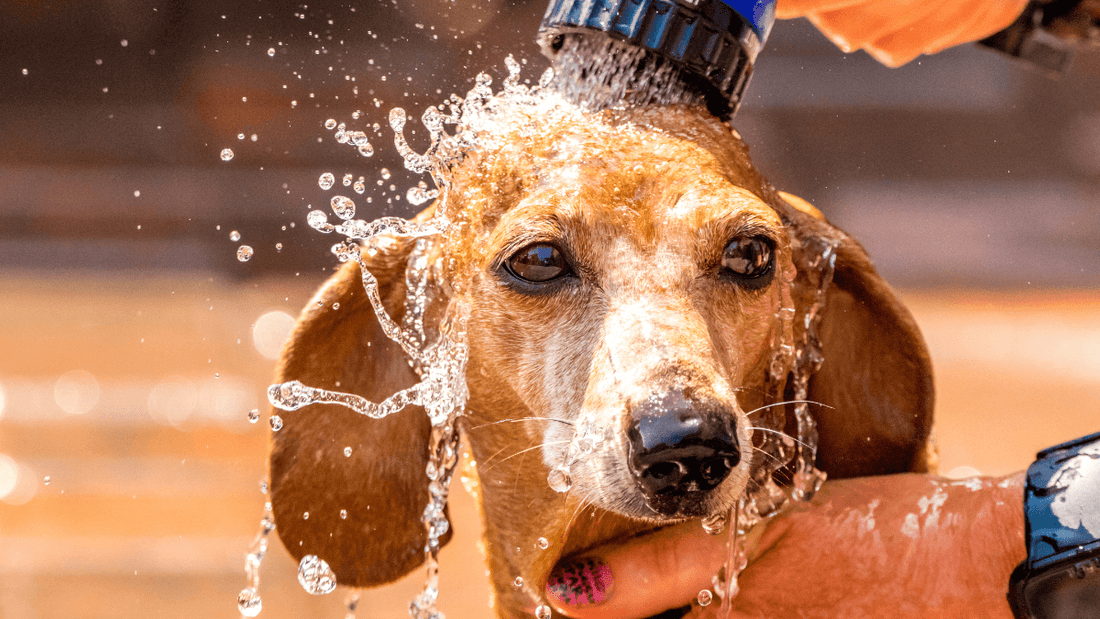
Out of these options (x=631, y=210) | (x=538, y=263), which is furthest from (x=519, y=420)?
(x=631, y=210)

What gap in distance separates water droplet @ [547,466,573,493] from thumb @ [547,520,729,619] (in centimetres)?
15

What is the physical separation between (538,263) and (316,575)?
2.38 ft

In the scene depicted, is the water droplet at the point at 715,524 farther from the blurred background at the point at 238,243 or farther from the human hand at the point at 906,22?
the blurred background at the point at 238,243

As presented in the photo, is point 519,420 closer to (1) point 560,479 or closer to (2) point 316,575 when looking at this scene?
(1) point 560,479

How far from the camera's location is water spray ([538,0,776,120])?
4.52ft

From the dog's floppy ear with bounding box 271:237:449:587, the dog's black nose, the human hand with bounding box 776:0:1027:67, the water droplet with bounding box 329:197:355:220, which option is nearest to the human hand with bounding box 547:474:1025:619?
the dog's black nose

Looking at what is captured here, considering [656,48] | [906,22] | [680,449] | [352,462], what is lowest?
[352,462]

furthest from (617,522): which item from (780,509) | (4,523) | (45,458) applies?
(45,458)

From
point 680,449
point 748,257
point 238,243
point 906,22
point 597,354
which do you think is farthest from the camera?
point 238,243

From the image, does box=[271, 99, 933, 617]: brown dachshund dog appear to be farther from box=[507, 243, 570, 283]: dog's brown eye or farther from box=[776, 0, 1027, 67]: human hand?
box=[776, 0, 1027, 67]: human hand

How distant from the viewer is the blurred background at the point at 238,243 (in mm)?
3881

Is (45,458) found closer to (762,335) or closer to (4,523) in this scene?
(4,523)

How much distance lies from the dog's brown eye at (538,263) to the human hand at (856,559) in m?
0.44

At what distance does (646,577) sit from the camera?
4.76 ft
